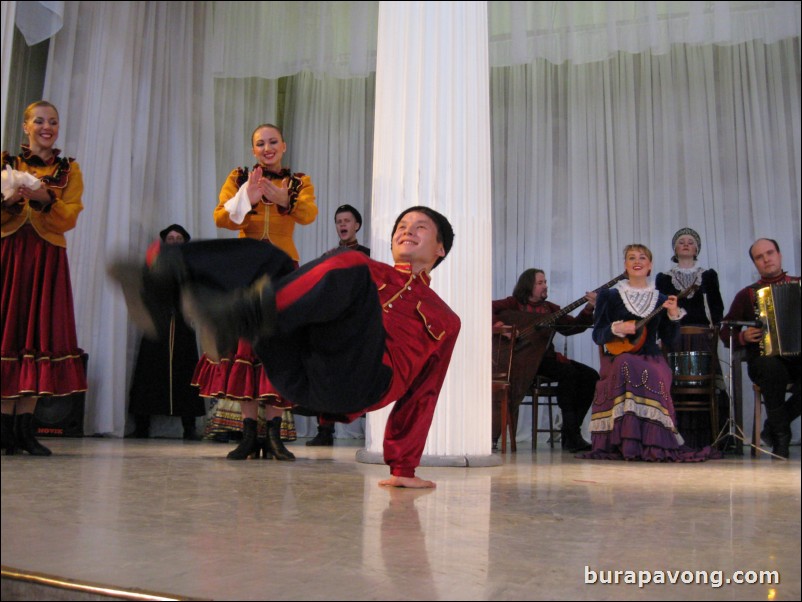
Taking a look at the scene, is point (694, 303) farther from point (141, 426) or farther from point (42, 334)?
point (42, 334)

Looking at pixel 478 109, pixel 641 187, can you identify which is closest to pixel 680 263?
pixel 641 187

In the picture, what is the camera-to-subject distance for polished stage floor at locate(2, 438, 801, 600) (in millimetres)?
1226

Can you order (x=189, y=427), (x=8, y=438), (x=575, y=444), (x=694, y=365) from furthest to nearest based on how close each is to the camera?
(x=189, y=427)
(x=575, y=444)
(x=694, y=365)
(x=8, y=438)

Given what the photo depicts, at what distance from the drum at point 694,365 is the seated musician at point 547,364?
0.68 m

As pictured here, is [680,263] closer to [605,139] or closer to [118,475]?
[605,139]

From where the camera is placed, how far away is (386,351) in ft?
7.63

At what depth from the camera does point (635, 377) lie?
4.43 meters

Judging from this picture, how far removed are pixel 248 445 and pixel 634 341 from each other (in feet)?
7.16

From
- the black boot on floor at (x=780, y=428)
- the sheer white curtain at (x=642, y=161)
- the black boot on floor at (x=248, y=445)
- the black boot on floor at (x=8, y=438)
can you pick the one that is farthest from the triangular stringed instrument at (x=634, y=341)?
the black boot on floor at (x=8, y=438)

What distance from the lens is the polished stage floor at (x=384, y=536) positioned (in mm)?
1226

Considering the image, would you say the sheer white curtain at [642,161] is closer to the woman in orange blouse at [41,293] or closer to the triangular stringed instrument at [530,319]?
the triangular stringed instrument at [530,319]

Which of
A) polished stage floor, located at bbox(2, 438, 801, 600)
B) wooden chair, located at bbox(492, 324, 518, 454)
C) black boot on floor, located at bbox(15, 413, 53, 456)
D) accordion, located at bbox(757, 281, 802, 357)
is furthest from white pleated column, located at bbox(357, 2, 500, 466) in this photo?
accordion, located at bbox(757, 281, 802, 357)

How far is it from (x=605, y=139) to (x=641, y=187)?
476 millimetres

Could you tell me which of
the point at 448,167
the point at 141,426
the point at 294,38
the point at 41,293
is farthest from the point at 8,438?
the point at 294,38
